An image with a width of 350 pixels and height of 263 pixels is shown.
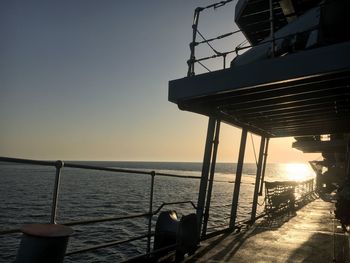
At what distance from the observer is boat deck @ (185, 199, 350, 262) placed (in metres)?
6.07

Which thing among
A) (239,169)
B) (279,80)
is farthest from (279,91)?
(239,169)

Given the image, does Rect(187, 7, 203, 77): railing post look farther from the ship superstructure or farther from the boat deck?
the boat deck

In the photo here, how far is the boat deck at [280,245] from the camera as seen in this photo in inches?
239

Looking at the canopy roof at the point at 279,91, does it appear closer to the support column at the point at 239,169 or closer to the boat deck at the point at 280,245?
the support column at the point at 239,169

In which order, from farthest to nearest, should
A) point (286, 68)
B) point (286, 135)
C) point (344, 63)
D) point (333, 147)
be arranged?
point (333, 147) → point (286, 135) → point (286, 68) → point (344, 63)

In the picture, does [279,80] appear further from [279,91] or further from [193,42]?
[193,42]

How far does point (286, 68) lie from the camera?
4598 millimetres

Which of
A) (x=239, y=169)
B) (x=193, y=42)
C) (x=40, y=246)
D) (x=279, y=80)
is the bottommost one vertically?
(x=40, y=246)

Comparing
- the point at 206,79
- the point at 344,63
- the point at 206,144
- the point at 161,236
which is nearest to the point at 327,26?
the point at 344,63

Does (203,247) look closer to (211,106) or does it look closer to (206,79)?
(211,106)

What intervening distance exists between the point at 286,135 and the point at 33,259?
29.0ft

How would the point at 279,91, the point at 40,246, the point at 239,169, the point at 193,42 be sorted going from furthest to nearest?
1. the point at 239,169
2. the point at 193,42
3. the point at 279,91
4. the point at 40,246

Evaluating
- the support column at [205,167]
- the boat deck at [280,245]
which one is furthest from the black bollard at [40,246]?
the support column at [205,167]

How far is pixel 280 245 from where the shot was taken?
7.08 m
